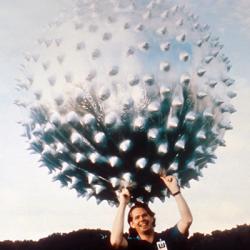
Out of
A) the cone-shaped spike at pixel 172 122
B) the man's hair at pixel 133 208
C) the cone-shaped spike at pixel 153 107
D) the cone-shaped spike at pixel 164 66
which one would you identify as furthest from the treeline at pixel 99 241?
the cone-shaped spike at pixel 164 66

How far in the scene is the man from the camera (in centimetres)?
495

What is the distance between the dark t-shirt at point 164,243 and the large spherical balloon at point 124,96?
0.60 meters

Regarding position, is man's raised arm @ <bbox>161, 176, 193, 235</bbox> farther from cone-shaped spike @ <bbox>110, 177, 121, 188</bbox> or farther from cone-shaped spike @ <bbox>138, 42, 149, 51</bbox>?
cone-shaped spike @ <bbox>138, 42, 149, 51</bbox>

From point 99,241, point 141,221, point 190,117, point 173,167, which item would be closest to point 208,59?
point 190,117

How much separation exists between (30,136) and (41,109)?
64cm

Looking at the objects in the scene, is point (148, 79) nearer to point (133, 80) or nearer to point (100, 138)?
point (133, 80)

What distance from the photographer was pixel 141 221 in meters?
5.16

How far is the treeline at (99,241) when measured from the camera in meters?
8.24

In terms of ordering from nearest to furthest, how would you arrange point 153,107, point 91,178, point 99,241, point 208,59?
point 153,107
point 91,178
point 208,59
point 99,241

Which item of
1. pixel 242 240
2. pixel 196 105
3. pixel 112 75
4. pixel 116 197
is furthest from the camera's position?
pixel 242 240

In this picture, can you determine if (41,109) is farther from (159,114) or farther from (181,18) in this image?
(181,18)

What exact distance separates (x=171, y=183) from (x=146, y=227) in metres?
0.60

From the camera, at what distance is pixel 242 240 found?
8.15 m

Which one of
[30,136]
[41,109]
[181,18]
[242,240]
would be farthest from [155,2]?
[242,240]
